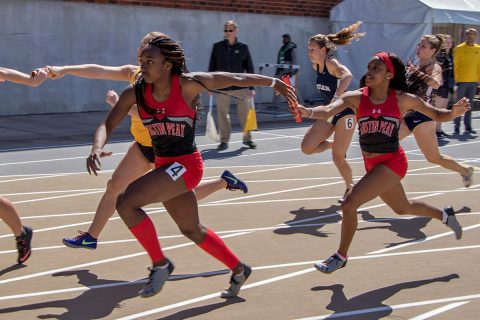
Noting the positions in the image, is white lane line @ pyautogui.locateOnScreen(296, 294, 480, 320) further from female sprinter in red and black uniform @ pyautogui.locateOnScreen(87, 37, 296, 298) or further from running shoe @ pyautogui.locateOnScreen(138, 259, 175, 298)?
running shoe @ pyautogui.locateOnScreen(138, 259, 175, 298)

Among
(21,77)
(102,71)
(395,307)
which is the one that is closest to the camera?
(395,307)

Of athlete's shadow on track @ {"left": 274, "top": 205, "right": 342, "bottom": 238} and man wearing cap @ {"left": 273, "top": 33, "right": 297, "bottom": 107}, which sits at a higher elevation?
man wearing cap @ {"left": 273, "top": 33, "right": 297, "bottom": 107}

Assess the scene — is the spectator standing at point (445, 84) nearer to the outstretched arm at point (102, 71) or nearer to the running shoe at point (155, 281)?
the outstretched arm at point (102, 71)

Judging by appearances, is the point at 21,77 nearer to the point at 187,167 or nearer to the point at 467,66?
the point at 187,167

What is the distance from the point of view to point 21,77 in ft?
21.8

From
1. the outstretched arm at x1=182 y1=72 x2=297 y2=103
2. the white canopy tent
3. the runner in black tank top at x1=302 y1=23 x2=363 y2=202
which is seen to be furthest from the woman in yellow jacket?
the white canopy tent

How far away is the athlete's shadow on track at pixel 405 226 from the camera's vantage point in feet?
25.1

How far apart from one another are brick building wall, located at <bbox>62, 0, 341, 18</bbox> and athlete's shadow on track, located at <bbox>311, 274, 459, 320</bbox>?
531 inches

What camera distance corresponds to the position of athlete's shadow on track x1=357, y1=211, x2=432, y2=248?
766cm

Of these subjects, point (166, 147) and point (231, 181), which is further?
point (231, 181)

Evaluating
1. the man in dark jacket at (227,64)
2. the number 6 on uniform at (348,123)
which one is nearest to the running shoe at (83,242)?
the number 6 on uniform at (348,123)

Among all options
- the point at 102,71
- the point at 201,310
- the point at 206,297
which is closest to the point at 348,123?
the point at 102,71

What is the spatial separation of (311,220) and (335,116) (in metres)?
1.21

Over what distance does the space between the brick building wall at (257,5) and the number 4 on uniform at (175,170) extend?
43.9 ft
